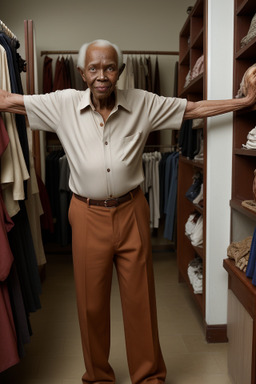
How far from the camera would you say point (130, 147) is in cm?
182

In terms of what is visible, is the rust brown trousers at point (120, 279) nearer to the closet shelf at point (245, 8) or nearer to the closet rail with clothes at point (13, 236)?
the closet rail with clothes at point (13, 236)

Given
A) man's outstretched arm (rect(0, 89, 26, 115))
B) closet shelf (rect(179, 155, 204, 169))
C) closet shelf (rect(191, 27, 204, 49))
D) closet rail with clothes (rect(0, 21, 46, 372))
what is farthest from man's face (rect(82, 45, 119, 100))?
closet shelf (rect(191, 27, 204, 49))

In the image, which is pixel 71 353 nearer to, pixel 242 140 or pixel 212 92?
pixel 242 140

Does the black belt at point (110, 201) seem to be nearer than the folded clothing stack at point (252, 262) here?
No

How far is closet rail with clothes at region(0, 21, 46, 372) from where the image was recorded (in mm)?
1783

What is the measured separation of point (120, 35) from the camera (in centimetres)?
447

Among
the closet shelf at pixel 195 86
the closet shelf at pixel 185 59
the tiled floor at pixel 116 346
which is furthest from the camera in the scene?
the closet shelf at pixel 185 59

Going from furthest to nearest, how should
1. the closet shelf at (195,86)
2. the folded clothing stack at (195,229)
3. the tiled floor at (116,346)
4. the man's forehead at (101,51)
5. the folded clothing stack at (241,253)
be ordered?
the folded clothing stack at (195,229) < the closet shelf at (195,86) < the tiled floor at (116,346) < the folded clothing stack at (241,253) < the man's forehead at (101,51)

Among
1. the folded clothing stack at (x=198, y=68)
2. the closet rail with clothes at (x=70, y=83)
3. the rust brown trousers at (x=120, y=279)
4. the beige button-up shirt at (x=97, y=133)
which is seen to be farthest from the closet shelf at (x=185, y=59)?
the rust brown trousers at (x=120, y=279)

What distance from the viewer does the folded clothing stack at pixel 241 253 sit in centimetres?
192

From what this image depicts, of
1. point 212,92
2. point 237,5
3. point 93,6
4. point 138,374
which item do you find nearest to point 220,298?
point 138,374

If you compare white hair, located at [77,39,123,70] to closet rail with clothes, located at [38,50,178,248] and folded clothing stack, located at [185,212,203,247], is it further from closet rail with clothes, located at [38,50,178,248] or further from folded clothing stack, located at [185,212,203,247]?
closet rail with clothes, located at [38,50,178,248]

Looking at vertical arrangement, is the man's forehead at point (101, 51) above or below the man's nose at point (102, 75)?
above

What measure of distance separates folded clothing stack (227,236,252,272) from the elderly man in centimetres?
48
